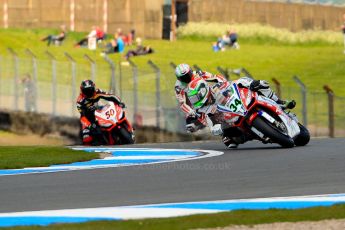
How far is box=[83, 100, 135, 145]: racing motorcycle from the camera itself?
23562mm

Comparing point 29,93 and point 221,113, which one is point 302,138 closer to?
point 221,113

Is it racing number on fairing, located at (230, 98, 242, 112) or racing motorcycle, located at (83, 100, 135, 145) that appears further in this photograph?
racing motorcycle, located at (83, 100, 135, 145)

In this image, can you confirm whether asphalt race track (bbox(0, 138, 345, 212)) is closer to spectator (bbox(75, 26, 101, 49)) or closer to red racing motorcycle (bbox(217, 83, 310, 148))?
red racing motorcycle (bbox(217, 83, 310, 148))

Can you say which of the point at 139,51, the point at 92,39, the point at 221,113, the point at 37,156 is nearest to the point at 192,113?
the point at 221,113

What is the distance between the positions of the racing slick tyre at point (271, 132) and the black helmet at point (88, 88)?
5.60 metres

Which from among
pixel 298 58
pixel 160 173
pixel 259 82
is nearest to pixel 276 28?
pixel 298 58

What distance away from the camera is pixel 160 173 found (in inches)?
571

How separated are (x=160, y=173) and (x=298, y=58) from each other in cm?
3325

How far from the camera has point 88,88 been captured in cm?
2339

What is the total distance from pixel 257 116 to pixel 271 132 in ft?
1.12

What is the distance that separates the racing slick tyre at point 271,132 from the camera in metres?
18.3

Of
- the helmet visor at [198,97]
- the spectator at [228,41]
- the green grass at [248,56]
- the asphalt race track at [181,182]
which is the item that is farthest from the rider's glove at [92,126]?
the spectator at [228,41]

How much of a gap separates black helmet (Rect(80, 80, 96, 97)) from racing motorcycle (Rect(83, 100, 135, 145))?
0.29 m

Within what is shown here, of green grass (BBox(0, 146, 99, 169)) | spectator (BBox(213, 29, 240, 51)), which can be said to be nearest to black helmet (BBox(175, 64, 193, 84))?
green grass (BBox(0, 146, 99, 169))
